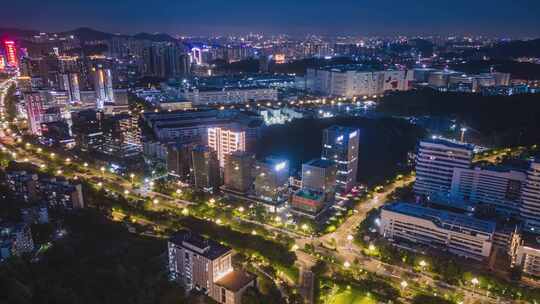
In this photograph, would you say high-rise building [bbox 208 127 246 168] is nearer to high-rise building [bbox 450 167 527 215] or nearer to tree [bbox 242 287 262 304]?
tree [bbox 242 287 262 304]

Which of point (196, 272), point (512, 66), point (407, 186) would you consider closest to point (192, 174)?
point (196, 272)

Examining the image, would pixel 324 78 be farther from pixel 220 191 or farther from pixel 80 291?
pixel 80 291

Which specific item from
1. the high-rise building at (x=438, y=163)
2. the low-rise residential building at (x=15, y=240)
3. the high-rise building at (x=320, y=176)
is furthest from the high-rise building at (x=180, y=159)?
the high-rise building at (x=438, y=163)

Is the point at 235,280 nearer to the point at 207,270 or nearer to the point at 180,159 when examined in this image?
the point at 207,270

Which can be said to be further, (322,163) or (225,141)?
(225,141)

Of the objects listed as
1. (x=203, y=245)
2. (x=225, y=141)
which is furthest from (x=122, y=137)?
(x=203, y=245)
